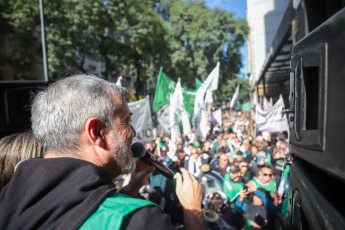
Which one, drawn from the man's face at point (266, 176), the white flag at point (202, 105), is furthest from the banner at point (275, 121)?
the man's face at point (266, 176)

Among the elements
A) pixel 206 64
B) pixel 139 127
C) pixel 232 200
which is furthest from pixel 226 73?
pixel 232 200

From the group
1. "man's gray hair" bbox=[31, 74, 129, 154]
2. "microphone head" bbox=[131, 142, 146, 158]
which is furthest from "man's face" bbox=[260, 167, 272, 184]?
"man's gray hair" bbox=[31, 74, 129, 154]

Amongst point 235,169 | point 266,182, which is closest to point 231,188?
point 235,169

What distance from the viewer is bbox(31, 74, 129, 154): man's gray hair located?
1.12 metres

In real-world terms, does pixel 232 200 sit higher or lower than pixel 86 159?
lower

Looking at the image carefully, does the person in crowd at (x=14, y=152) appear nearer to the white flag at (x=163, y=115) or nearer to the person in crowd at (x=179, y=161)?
the person in crowd at (x=179, y=161)

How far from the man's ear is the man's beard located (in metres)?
0.05

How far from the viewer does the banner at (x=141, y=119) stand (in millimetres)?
6738

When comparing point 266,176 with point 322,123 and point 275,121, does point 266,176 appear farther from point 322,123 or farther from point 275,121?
point 322,123

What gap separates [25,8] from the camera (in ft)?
40.3

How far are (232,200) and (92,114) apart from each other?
4.12 m

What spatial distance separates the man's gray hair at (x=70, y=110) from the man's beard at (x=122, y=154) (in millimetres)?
72

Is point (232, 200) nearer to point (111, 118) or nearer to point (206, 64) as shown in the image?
point (111, 118)

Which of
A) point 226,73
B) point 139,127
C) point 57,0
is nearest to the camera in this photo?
point 139,127
